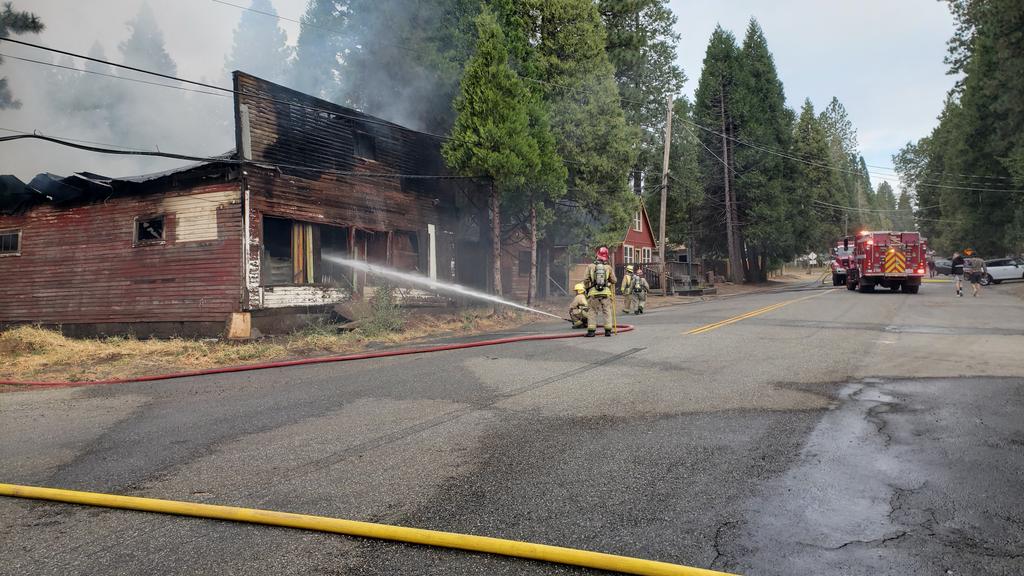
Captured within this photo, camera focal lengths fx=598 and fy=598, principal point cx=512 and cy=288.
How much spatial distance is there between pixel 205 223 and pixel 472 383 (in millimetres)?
11931

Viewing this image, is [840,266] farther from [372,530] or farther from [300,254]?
[372,530]

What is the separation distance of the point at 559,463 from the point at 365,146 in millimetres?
17727

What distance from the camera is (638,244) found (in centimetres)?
4525

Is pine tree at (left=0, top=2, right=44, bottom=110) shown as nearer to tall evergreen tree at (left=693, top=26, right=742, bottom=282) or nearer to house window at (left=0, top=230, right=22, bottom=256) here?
house window at (left=0, top=230, right=22, bottom=256)

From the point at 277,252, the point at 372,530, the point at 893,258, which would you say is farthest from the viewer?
the point at 893,258

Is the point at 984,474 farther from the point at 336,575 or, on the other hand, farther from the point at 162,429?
the point at 162,429

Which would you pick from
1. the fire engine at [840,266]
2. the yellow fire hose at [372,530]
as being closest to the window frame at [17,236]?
the yellow fire hose at [372,530]

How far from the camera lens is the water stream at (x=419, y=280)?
63.7ft

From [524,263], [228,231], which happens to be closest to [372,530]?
[228,231]

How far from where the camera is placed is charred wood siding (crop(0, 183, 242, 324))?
16.1 m

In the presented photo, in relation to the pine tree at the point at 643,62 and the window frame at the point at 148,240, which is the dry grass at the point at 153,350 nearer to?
the window frame at the point at 148,240

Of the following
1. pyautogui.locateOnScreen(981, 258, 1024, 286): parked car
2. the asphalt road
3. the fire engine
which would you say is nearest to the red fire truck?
the fire engine

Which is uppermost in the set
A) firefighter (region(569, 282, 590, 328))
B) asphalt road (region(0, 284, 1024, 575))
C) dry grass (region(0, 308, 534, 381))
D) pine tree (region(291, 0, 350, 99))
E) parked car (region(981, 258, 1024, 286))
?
pine tree (region(291, 0, 350, 99))

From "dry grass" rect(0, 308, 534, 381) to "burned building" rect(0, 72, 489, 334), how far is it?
1.10 metres
